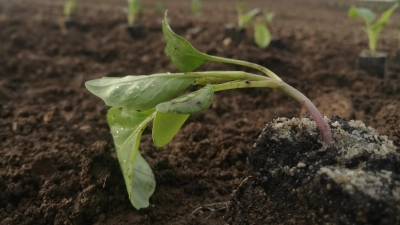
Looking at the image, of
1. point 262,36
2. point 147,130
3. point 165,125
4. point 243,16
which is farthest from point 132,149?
point 243,16

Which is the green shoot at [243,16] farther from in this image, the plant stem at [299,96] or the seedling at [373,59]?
the plant stem at [299,96]

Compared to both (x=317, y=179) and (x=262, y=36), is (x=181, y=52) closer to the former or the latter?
(x=317, y=179)

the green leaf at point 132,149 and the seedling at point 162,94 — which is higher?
the seedling at point 162,94

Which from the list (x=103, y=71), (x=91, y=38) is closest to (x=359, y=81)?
(x=103, y=71)

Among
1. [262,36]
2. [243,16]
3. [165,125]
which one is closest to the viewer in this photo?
[165,125]

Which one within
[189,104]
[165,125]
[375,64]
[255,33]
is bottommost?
[255,33]

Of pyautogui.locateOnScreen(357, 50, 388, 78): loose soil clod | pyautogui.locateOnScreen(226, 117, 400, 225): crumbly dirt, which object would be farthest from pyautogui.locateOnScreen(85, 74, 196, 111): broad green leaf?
pyautogui.locateOnScreen(357, 50, 388, 78): loose soil clod

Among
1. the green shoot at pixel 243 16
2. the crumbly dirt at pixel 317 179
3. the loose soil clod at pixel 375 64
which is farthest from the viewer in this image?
the green shoot at pixel 243 16

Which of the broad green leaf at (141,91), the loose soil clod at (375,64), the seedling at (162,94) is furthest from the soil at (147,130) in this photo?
the broad green leaf at (141,91)
